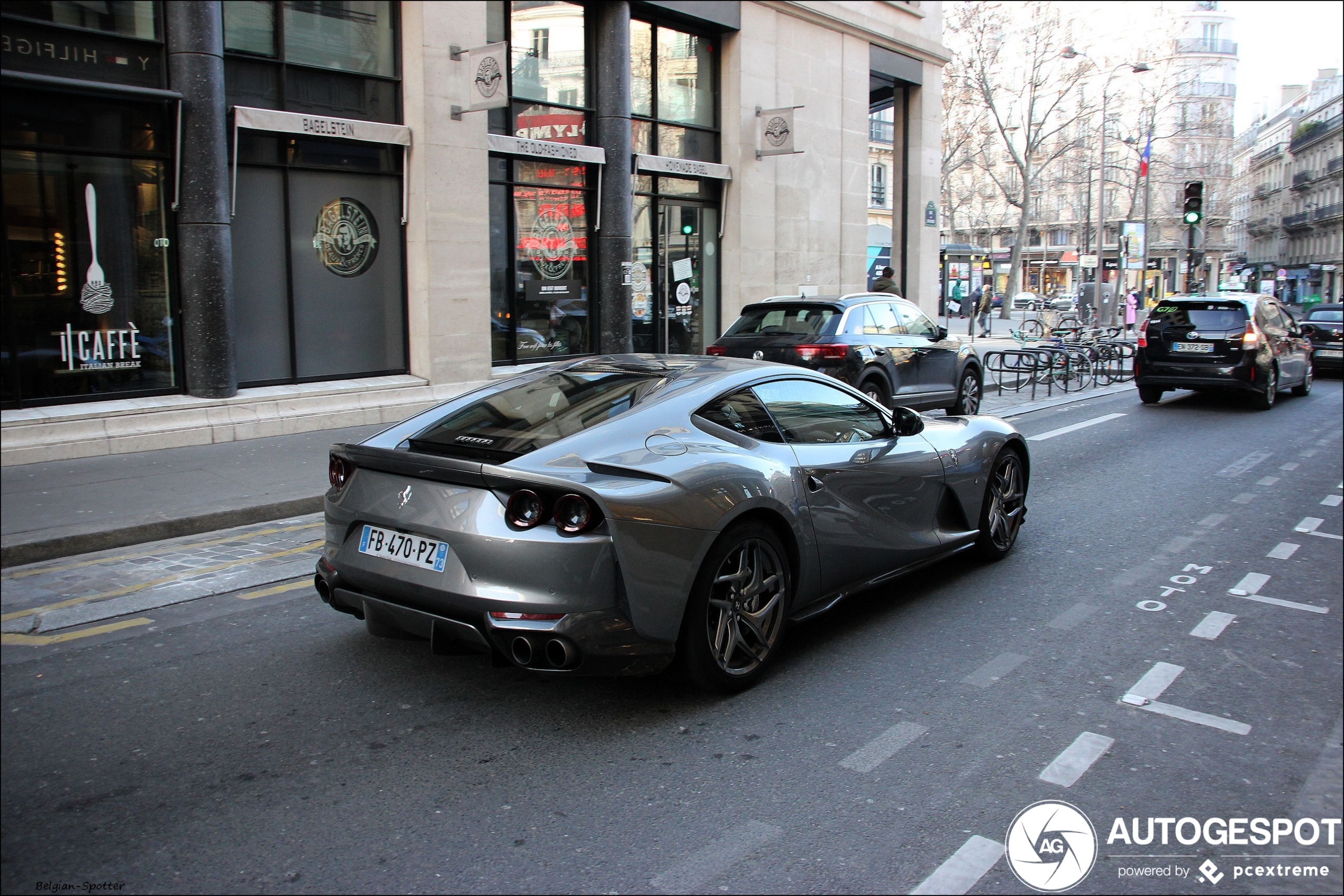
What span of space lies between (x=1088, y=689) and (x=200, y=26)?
10781 millimetres

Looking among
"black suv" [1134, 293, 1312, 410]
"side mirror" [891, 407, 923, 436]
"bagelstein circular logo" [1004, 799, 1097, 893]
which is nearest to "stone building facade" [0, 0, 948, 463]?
"side mirror" [891, 407, 923, 436]

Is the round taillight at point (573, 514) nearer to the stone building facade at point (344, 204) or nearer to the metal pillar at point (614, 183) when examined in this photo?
the stone building facade at point (344, 204)

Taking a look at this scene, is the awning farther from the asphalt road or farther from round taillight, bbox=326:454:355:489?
round taillight, bbox=326:454:355:489

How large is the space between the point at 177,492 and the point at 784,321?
22.7 feet

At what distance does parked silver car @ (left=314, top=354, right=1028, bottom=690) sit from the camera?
385cm

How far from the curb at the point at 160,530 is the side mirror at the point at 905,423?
4.72m

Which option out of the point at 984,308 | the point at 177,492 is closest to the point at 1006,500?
the point at 177,492

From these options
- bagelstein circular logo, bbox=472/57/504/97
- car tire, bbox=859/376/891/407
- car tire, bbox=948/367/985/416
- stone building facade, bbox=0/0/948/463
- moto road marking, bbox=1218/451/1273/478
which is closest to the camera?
moto road marking, bbox=1218/451/1273/478

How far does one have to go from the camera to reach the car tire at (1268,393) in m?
15.1

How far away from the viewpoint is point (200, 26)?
36.0ft

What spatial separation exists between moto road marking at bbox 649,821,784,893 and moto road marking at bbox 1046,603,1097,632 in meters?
2.68

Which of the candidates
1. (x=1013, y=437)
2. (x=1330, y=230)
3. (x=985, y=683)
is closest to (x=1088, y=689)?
(x=985, y=683)

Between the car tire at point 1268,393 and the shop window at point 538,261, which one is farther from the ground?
the shop window at point 538,261

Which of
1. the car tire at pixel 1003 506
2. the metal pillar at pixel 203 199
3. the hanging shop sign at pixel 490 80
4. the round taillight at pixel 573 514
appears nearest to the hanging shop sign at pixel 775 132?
the hanging shop sign at pixel 490 80
